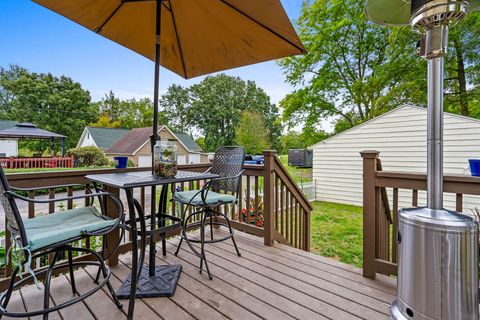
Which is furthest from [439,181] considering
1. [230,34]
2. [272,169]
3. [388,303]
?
[230,34]

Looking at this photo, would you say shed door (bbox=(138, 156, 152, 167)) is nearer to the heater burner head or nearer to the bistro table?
the bistro table

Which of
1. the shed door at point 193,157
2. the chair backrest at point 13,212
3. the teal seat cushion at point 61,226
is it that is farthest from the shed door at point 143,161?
the chair backrest at point 13,212

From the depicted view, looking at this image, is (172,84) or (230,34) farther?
(172,84)

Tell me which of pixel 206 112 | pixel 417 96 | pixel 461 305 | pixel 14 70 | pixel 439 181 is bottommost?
pixel 461 305


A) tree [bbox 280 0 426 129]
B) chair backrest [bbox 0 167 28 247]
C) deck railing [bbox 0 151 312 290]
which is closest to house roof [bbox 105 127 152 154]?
tree [bbox 280 0 426 129]

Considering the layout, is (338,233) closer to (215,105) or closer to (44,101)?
(215,105)

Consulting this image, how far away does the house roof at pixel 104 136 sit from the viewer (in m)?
18.4

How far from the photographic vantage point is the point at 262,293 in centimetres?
178

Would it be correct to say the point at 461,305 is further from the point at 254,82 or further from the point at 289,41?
the point at 254,82

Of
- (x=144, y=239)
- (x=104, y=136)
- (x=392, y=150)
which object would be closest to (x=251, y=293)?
(x=144, y=239)

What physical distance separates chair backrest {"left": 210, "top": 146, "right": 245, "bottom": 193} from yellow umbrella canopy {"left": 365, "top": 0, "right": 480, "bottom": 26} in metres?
1.57

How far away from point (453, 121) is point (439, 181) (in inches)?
237

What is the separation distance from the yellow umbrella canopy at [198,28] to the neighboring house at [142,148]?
13.8 metres

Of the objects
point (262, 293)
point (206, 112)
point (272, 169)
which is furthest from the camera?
point (206, 112)
